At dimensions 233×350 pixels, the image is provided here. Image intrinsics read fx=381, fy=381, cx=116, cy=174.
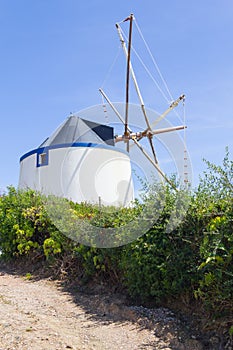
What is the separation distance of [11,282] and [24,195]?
7.00ft

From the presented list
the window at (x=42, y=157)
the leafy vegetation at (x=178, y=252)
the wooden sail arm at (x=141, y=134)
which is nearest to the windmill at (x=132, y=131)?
the wooden sail arm at (x=141, y=134)

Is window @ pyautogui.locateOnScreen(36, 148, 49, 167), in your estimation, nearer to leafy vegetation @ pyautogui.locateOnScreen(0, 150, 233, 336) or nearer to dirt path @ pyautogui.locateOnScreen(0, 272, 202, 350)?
leafy vegetation @ pyautogui.locateOnScreen(0, 150, 233, 336)

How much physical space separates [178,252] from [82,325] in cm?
144

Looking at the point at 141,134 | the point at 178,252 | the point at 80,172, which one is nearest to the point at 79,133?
the point at 80,172

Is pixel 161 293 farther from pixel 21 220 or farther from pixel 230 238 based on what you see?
pixel 21 220

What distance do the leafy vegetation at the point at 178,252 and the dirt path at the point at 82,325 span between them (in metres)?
0.36

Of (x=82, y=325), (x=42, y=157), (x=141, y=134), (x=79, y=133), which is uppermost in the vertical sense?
(x=141, y=134)

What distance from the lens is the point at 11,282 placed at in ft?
22.5

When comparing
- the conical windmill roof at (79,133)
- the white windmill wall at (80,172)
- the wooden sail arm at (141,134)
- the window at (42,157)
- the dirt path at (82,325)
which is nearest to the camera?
the dirt path at (82,325)

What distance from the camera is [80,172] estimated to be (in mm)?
15391

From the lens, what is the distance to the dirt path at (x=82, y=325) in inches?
152

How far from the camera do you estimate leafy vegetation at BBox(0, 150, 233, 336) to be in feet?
12.7

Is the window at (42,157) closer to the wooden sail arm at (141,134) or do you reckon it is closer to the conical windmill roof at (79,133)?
the conical windmill roof at (79,133)

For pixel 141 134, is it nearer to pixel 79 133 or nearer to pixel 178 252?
pixel 79 133
